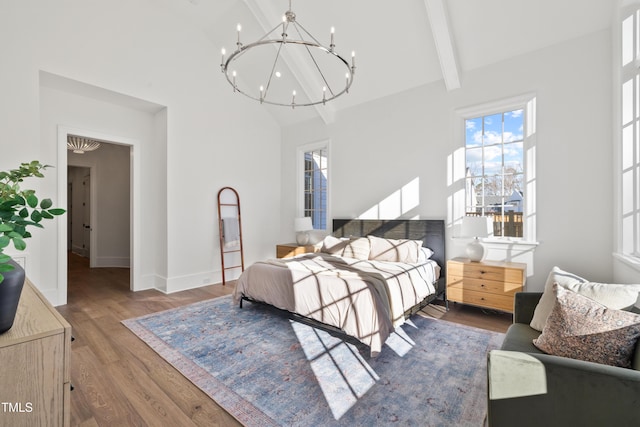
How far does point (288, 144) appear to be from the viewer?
20.5ft

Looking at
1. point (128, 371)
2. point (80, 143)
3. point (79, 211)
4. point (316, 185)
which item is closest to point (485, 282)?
point (316, 185)

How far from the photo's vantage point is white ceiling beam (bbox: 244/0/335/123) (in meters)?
4.26

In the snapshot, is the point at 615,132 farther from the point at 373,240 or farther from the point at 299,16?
the point at 299,16

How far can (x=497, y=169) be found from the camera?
3895 millimetres

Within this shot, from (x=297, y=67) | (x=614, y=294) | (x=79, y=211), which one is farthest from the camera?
(x=79, y=211)

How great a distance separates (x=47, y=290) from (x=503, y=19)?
6.49 meters

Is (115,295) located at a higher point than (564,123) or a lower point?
lower

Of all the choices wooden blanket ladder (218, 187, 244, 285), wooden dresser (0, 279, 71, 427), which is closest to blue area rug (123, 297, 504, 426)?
wooden dresser (0, 279, 71, 427)

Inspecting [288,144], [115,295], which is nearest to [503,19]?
[288,144]

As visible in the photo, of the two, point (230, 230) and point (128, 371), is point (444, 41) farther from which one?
point (128, 371)

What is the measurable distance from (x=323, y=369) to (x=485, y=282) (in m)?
2.21

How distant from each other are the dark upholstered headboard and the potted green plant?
4126 mm

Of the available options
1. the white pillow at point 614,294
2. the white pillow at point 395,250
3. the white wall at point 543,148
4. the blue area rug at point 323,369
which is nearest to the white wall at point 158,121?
the blue area rug at point 323,369

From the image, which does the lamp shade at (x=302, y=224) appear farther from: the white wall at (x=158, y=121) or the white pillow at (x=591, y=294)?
the white pillow at (x=591, y=294)
